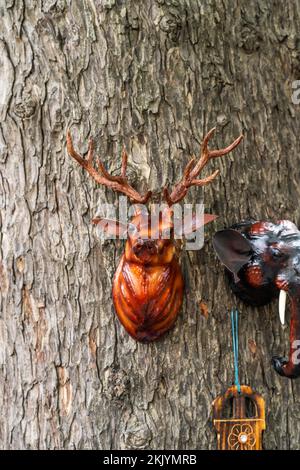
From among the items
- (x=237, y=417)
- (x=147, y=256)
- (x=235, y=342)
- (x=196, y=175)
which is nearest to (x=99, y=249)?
(x=147, y=256)

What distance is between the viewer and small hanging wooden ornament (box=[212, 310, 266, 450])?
2.60 m

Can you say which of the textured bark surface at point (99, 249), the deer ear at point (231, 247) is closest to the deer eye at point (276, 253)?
the deer ear at point (231, 247)

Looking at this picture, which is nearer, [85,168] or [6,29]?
[85,168]

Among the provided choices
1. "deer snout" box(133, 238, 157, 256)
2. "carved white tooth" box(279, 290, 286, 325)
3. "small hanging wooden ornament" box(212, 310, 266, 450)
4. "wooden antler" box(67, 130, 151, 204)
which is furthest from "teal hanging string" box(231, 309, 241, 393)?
"wooden antler" box(67, 130, 151, 204)

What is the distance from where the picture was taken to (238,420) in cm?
261

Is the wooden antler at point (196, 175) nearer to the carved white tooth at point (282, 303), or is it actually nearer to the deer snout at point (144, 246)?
the deer snout at point (144, 246)

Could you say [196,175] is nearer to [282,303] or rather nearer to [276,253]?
[276,253]

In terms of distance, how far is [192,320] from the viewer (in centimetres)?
262

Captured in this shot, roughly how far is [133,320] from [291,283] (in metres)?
0.62

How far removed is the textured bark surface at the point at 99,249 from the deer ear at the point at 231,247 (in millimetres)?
119

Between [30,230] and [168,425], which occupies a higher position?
[30,230]
